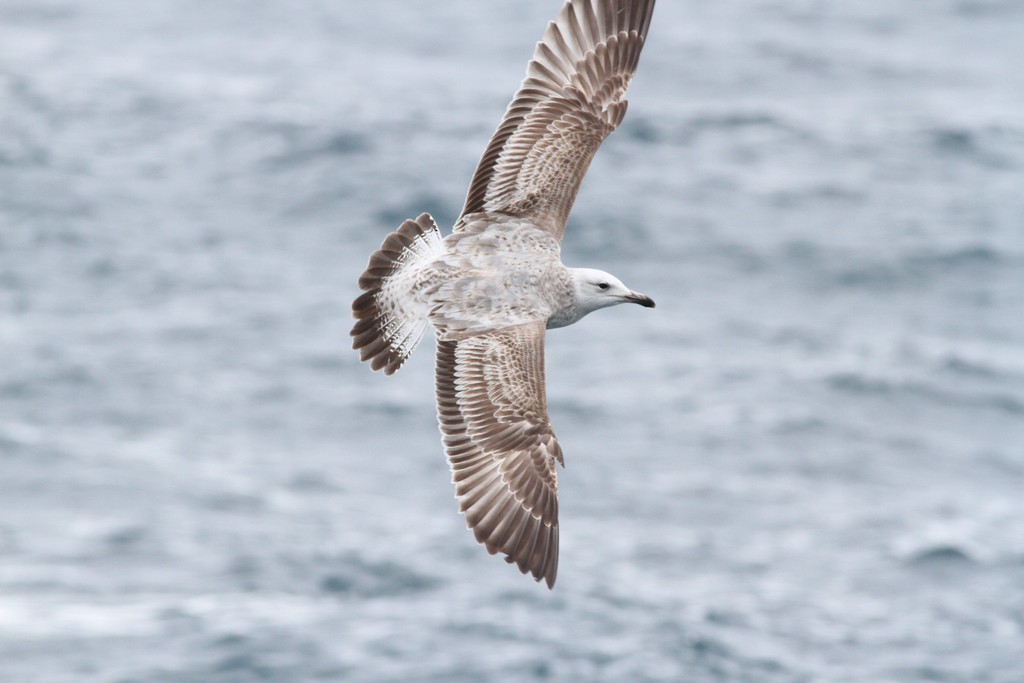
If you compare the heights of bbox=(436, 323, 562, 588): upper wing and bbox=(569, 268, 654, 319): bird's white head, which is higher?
bbox=(569, 268, 654, 319): bird's white head

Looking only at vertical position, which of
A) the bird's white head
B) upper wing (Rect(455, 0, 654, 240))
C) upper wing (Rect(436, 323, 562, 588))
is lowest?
upper wing (Rect(436, 323, 562, 588))

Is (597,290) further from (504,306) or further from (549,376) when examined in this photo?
(549,376)

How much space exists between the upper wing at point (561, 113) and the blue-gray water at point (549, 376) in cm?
940

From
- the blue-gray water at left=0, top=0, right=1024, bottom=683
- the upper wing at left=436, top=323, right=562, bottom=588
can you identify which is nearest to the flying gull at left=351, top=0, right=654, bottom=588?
the upper wing at left=436, top=323, right=562, bottom=588

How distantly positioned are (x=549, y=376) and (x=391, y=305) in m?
14.3

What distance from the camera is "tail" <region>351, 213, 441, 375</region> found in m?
9.94

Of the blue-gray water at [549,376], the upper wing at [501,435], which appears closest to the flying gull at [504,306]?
the upper wing at [501,435]

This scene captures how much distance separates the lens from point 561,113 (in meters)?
10.6

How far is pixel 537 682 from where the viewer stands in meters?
18.5

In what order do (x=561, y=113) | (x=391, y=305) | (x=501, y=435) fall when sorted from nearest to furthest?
(x=501, y=435), (x=391, y=305), (x=561, y=113)

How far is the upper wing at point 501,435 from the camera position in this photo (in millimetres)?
9672

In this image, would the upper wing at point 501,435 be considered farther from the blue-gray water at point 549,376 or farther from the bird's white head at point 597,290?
the blue-gray water at point 549,376

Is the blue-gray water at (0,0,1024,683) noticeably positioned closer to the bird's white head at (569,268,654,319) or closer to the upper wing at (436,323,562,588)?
the upper wing at (436,323,562,588)

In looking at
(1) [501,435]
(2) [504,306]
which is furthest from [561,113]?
(1) [501,435]
